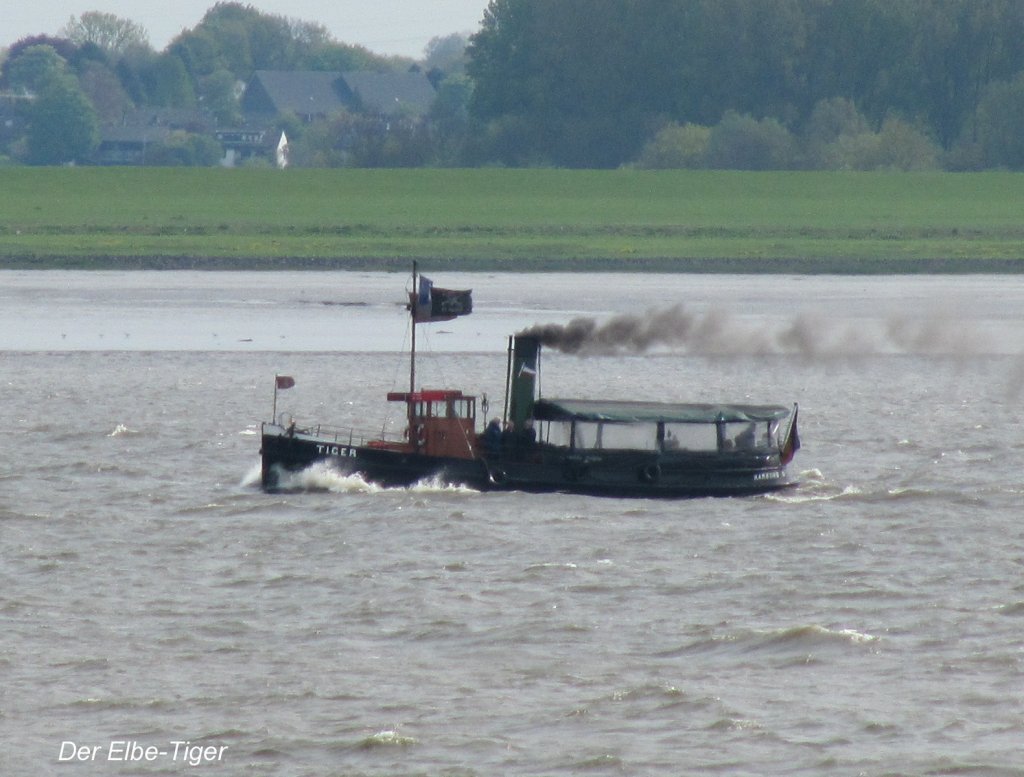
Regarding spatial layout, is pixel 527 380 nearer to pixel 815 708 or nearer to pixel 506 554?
pixel 506 554

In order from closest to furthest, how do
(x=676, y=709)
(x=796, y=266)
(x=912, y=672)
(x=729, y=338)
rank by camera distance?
(x=676, y=709) < (x=912, y=672) < (x=729, y=338) < (x=796, y=266)

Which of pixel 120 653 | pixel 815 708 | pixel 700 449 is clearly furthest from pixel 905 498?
pixel 120 653

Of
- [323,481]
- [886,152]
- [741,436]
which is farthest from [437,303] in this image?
[886,152]

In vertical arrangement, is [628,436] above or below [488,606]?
above

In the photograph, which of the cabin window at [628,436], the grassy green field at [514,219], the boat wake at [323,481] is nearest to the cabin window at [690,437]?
the cabin window at [628,436]

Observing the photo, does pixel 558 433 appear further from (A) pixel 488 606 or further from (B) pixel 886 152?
(B) pixel 886 152

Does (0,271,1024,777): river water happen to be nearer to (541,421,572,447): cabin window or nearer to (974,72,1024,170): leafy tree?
(541,421,572,447): cabin window

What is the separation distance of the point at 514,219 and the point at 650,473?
245 ft

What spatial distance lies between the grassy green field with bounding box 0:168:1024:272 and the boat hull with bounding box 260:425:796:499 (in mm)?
51125

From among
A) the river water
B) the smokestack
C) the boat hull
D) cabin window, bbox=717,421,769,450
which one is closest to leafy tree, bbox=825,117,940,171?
the river water

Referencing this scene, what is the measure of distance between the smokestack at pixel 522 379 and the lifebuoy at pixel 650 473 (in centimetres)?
213

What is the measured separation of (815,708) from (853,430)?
905 inches

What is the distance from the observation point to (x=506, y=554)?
27.5 meters

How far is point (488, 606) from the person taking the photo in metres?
24.2
